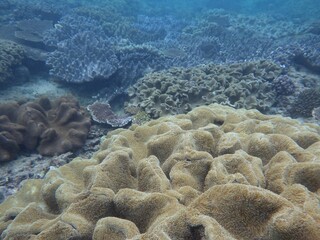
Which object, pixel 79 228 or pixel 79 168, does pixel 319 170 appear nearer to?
pixel 79 228

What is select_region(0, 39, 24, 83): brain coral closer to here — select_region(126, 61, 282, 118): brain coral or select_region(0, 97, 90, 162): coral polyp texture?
select_region(0, 97, 90, 162): coral polyp texture

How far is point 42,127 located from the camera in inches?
221

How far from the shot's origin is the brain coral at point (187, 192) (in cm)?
169

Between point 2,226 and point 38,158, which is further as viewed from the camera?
point 38,158

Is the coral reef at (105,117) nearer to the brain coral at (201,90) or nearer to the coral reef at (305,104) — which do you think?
the brain coral at (201,90)

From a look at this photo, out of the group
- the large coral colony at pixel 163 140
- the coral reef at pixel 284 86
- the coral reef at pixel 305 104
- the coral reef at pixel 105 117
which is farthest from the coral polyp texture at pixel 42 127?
the coral reef at pixel 284 86

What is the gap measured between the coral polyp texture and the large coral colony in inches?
0.9

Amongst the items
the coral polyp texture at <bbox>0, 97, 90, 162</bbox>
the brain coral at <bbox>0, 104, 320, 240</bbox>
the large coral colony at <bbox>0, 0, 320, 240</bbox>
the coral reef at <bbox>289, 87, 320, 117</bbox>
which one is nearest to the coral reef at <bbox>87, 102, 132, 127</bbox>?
the large coral colony at <bbox>0, 0, 320, 240</bbox>

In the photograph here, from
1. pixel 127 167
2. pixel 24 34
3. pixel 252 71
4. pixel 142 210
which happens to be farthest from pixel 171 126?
pixel 24 34

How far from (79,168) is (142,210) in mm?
1518

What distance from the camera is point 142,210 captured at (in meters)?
2.12

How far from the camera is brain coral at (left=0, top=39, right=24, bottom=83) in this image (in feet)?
26.7

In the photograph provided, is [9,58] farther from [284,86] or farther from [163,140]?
[284,86]

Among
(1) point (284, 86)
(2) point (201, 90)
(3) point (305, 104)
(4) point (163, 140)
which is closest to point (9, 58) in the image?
(2) point (201, 90)
